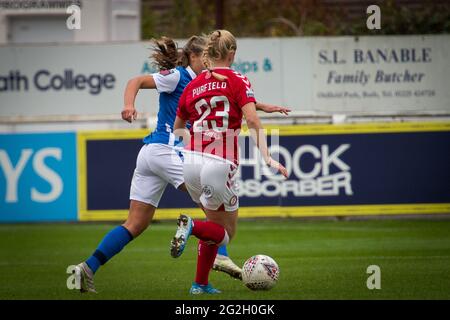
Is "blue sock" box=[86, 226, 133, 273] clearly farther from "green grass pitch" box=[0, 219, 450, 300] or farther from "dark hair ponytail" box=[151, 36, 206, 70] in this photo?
"dark hair ponytail" box=[151, 36, 206, 70]

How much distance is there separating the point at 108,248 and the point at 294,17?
1412cm

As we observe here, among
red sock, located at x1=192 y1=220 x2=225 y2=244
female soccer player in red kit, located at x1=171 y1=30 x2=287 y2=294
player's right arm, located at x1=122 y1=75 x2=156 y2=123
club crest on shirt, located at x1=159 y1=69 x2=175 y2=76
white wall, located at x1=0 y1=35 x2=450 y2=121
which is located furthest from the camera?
white wall, located at x1=0 y1=35 x2=450 y2=121

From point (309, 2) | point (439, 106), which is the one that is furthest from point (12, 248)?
point (309, 2)

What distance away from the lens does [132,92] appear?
908 cm

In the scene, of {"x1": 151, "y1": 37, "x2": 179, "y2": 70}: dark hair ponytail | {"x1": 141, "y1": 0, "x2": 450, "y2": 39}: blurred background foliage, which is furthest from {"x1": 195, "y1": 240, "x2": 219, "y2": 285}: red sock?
{"x1": 141, "y1": 0, "x2": 450, "y2": 39}: blurred background foliage

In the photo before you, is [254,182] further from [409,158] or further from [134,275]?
[134,275]

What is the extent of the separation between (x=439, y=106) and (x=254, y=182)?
4.64 m

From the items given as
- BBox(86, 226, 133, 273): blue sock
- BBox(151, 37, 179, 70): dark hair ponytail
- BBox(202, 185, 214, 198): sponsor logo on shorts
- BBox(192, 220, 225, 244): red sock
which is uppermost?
BBox(151, 37, 179, 70): dark hair ponytail

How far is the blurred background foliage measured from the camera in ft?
68.9

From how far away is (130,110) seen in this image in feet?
29.0

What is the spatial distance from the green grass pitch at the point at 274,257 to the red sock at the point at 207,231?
453 mm

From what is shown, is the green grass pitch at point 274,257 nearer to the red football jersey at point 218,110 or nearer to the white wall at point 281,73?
the red football jersey at point 218,110

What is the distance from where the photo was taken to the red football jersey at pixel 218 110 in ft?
27.7

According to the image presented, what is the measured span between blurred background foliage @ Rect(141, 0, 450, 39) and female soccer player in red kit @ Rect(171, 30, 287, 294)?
40.1ft
